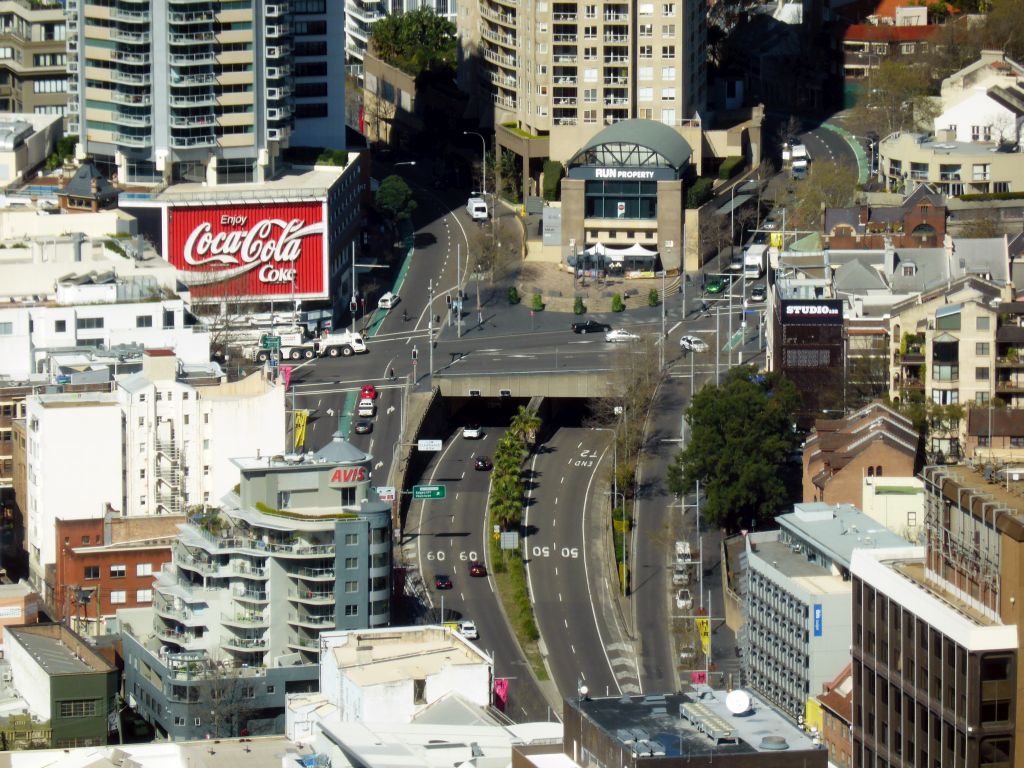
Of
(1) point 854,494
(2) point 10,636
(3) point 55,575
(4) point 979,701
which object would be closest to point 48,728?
(2) point 10,636

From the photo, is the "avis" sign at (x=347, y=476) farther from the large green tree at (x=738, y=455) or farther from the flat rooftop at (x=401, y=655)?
the large green tree at (x=738, y=455)

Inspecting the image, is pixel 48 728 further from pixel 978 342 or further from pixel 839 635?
pixel 978 342

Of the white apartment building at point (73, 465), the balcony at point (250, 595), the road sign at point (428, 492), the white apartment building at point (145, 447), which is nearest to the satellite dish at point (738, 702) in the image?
the balcony at point (250, 595)

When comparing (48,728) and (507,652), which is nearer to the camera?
(48,728)

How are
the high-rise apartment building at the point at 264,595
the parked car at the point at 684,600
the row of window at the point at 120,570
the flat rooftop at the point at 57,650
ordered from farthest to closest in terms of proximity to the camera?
the parked car at the point at 684,600, the row of window at the point at 120,570, the high-rise apartment building at the point at 264,595, the flat rooftop at the point at 57,650

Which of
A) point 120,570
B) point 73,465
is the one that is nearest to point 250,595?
point 120,570

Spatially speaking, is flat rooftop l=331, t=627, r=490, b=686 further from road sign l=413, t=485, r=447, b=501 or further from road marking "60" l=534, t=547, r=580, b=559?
road marking "60" l=534, t=547, r=580, b=559
